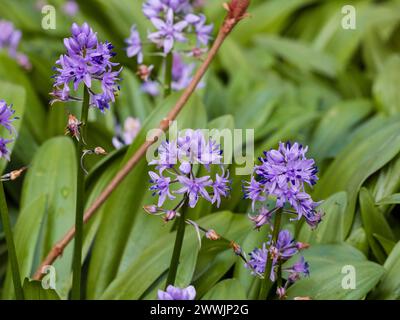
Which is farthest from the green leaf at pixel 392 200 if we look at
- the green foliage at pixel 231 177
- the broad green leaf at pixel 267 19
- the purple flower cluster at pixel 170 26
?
the broad green leaf at pixel 267 19

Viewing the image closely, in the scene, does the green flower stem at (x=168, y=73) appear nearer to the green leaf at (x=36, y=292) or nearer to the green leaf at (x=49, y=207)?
the green leaf at (x=49, y=207)

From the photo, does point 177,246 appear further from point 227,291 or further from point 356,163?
point 356,163

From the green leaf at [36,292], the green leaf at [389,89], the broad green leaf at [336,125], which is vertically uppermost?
the green leaf at [389,89]

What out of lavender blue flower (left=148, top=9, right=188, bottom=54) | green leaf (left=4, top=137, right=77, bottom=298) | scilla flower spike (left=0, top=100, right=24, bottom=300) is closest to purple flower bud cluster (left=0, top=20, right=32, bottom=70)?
green leaf (left=4, top=137, right=77, bottom=298)

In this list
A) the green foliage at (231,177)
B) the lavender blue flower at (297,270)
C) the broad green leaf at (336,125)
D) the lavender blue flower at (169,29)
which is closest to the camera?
the lavender blue flower at (297,270)

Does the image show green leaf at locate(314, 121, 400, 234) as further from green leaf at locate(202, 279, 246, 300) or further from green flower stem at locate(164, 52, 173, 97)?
green flower stem at locate(164, 52, 173, 97)

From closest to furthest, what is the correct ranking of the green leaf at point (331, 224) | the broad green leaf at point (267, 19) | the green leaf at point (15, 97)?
the green leaf at point (331, 224)
the green leaf at point (15, 97)
the broad green leaf at point (267, 19)
